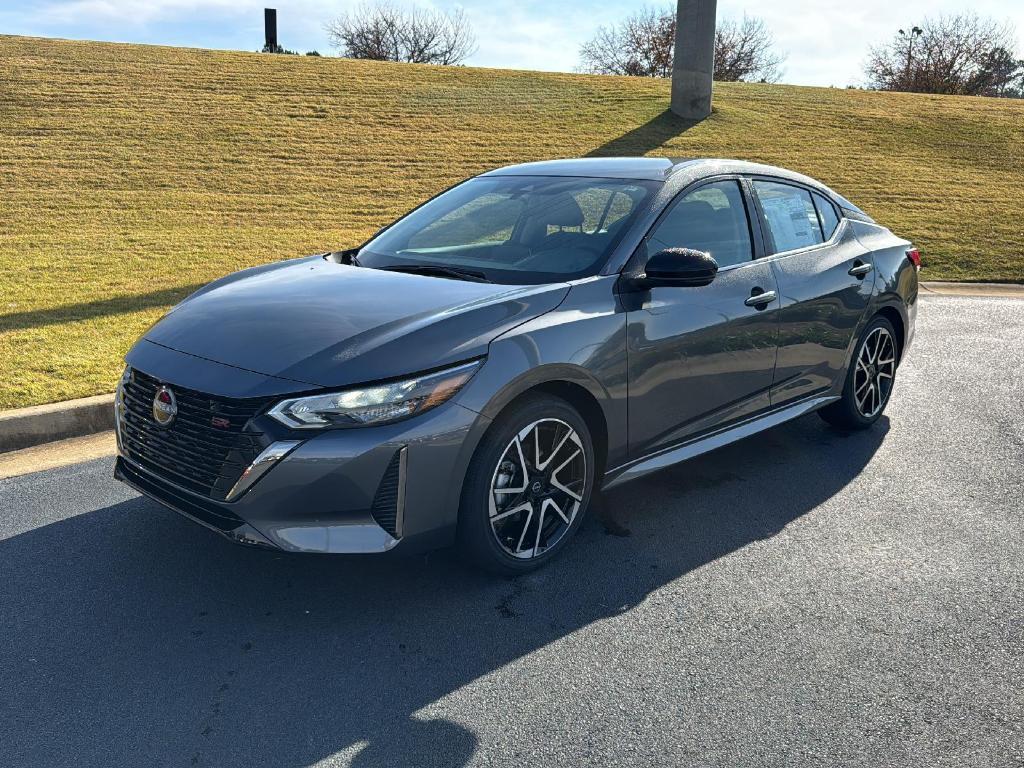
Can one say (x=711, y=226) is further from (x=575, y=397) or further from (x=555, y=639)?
(x=555, y=639)

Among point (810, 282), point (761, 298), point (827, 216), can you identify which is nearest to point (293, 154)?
point (827, 216)

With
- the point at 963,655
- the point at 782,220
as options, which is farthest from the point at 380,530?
the point at 782,220

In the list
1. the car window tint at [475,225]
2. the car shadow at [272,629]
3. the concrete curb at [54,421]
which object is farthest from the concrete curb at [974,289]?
the concrete curb at [54,421]

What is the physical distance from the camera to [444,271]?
4266mm

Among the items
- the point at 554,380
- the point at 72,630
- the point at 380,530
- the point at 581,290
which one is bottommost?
the point at 72,630

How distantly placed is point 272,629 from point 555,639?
3.35 feet

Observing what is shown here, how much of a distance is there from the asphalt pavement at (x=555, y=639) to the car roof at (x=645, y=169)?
5.25 ft

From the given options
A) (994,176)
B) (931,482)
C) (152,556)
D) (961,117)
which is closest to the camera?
(152,556)

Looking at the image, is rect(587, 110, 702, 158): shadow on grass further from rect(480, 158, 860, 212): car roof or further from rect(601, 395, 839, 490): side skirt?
rect(601, 395, 839, 490): side skirt

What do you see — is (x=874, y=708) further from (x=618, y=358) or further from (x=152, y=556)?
(x=152, y=556)

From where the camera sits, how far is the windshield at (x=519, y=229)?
4.19m

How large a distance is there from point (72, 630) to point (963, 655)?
124 inches

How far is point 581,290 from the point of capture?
154 inches

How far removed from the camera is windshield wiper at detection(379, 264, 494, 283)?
4109 millimetres
